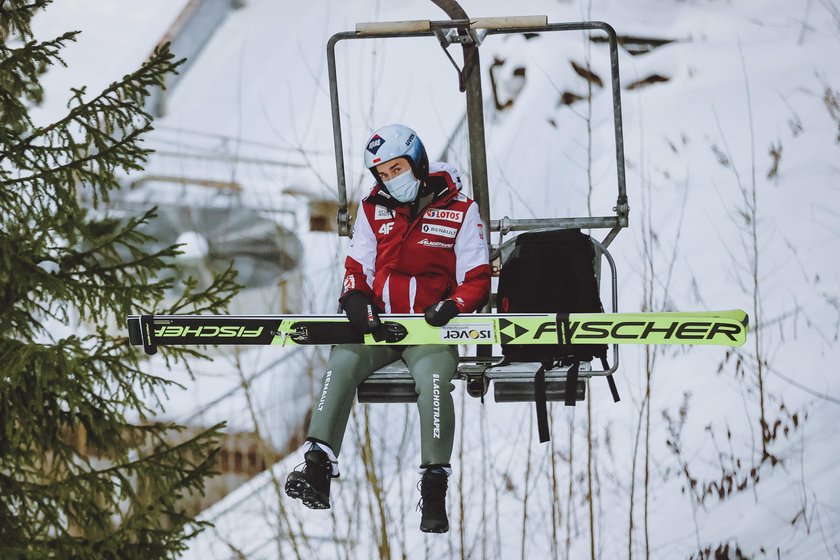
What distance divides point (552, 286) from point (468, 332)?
0.47 metres

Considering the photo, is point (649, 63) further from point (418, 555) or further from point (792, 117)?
point (418, 555)

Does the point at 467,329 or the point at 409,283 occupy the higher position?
the point at 409,283

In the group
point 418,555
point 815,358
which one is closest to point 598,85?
point 815,358

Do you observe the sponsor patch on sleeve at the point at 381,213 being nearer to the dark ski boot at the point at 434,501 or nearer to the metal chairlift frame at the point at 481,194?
the metal chairlift frame at the point at 481,194

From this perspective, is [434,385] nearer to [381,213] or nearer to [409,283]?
[409,283]

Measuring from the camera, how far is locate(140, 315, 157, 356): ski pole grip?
3922mm

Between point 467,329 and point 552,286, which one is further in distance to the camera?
point 552,286

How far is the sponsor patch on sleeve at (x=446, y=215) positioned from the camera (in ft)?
13.4

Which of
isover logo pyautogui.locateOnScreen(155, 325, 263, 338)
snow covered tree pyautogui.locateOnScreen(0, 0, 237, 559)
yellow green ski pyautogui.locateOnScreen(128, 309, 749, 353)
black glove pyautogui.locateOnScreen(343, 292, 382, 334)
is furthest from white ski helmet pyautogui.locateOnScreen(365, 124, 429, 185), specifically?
snow covered tree pyautogui.locateOnScreen(0, 0, 237, 559)

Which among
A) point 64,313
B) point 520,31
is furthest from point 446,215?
point 64,313

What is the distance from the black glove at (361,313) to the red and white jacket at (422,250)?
0.41 ft

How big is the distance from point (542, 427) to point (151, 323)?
4.79ft

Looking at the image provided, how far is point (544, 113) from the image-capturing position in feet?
39.6

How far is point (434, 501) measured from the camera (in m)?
3.57
